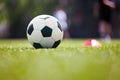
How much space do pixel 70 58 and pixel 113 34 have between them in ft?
59.3

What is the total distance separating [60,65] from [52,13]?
1975 cm

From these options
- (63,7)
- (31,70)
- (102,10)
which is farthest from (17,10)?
(31,70)

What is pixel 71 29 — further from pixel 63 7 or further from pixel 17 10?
pixel 17 10

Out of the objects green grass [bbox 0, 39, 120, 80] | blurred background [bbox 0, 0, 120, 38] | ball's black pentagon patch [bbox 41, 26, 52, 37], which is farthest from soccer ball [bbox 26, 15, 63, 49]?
blurred background [bbox 0, 0, 120, 38]

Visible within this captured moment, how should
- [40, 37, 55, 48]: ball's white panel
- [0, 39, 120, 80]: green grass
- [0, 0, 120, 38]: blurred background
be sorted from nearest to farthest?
[0, 39, 120, 80]: green grass → [40, 37, 55, 48]: ball's white panel → [0, 0, 120, 38]: blurred background

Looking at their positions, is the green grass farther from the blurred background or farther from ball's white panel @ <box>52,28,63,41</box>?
the blurred background

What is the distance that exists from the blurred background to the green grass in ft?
56.7

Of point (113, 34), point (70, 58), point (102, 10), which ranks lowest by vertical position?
point (113, 34)

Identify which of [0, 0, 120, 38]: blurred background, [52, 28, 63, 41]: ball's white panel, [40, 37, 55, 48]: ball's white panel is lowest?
[0, 0, 120, 38]: blurred background

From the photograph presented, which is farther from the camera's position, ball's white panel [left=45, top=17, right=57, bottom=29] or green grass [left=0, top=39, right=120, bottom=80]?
ball's white panel [left=45, top=17, right=57, bottom=29]

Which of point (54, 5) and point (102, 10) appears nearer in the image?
point (102, 10)

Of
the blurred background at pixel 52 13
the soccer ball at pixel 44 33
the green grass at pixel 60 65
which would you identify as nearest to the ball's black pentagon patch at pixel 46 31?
the soccer ball at pixel 44 33

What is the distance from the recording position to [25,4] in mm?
25656

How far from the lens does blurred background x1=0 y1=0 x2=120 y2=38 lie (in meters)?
24.1
